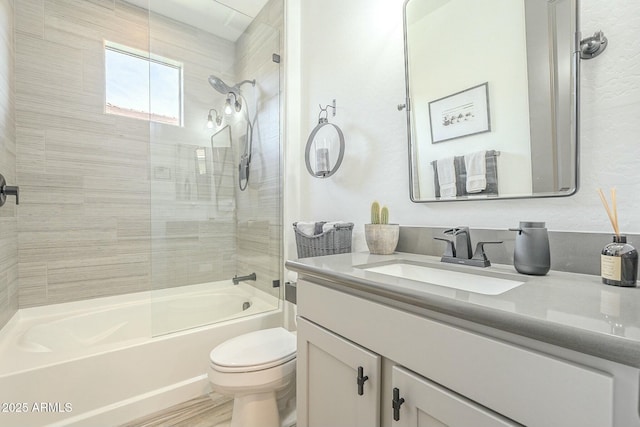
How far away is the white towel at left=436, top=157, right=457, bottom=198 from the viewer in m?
1.20

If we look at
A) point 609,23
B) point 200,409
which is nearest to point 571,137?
point 609,23

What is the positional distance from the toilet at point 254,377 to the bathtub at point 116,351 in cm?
48

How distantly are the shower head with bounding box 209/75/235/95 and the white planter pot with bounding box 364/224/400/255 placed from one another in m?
1.77

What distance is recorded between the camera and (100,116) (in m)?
2.18

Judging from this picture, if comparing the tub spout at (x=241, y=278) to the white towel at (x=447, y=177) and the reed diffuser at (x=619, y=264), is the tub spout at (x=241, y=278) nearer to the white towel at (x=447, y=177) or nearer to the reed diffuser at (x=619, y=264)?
the white towel at (x=447, y=177)

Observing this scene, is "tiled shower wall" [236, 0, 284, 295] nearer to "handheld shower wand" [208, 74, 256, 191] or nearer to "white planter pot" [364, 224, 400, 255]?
"handheld shower wand" [208, 74, 256, 191]

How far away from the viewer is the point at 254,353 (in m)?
1.35

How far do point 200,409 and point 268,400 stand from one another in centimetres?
53

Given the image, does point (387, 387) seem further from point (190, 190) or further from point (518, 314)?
point (190, 190)

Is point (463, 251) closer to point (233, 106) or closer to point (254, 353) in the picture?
point (254, 353)

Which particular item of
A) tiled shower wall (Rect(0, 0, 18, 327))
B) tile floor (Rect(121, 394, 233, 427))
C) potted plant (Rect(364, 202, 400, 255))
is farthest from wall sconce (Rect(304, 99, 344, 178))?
tiled shower wall (Rect(0, 0, 18, 327))

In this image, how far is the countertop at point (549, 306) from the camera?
424mm

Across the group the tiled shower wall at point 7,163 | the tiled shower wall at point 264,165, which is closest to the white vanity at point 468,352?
the tiled shower wall at point 264,165

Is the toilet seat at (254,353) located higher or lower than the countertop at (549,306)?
lower
